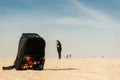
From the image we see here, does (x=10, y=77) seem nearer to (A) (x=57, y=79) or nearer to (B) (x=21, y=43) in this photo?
(A) (x=57, y=79)

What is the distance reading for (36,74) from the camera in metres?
16.6

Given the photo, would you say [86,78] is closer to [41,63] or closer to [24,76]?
[24,76]

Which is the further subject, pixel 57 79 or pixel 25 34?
pixel 25 34

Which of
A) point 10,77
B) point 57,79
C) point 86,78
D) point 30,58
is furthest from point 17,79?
point 30,58

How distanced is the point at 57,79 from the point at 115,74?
12.0ft

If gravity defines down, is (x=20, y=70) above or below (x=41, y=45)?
below

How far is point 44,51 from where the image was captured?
63.4 feet

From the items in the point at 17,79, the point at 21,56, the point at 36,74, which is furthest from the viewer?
the point at 21,56

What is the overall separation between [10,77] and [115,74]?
5444 mm

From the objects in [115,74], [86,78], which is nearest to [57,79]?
[86,78]

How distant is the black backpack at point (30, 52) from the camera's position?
18.8 meters

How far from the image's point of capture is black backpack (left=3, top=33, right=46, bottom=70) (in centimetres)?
1876

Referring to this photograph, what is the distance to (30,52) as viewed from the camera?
Answer: 19.0m

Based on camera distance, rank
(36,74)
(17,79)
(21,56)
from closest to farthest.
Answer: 1. (17,79)
2. (36,74)
3. (21,56)
